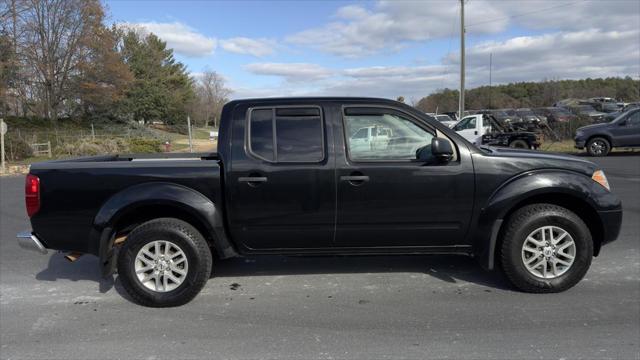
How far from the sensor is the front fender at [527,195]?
4422 mm

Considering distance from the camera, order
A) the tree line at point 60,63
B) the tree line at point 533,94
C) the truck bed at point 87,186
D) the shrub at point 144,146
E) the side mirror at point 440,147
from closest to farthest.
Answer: the side mirror at point 440,147 → the truck bed at point 87,186 → the shrub at point 144,146 → the tree line at point 60,63 → the tree line at point 533,94

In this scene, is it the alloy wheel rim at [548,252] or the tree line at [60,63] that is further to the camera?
the tree line at [60,63]

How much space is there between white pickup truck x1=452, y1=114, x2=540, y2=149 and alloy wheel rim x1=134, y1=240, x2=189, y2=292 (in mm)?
15575

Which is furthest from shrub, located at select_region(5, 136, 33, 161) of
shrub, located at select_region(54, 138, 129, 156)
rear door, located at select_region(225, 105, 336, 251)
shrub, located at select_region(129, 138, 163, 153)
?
rear door, located at select_region(225, 105, 336, 251)

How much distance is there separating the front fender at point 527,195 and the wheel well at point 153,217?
250 cm

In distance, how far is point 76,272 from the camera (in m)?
5.57

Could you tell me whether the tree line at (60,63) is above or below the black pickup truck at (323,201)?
above

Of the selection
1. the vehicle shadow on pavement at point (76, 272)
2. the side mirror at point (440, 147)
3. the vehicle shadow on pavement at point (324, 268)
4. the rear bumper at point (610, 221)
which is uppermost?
the side mirror at point (440, 147)

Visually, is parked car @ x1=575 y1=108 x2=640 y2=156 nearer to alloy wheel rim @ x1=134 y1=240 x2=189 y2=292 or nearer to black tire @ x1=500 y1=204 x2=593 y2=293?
black tire @ x1=500 y1=204 x2=593 y2=293

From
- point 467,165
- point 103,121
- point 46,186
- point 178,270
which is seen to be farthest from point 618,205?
point 103,121

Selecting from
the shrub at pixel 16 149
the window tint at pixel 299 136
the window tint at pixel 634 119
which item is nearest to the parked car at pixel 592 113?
the window tint at pixel 634 119

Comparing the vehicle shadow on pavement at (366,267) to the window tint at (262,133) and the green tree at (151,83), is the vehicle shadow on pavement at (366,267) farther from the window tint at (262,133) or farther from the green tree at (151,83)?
the green tree at (151,83)

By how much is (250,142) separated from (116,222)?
140 cm

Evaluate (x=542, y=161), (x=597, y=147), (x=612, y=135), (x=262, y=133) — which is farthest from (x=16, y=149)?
(x=542, y=161)
